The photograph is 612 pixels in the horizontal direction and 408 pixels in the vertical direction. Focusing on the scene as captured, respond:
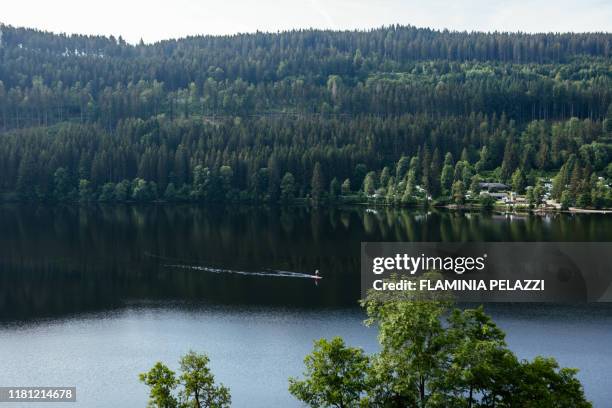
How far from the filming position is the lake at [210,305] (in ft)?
156

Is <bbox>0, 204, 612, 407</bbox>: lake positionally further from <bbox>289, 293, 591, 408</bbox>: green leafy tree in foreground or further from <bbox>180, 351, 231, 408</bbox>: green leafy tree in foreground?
<bbox>289, 293, 591, 408</bbox>: green leafy tree in foreground

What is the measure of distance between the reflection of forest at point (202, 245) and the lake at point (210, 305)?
0.89ft

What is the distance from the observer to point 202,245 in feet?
309

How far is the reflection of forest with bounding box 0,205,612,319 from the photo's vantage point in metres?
67.9

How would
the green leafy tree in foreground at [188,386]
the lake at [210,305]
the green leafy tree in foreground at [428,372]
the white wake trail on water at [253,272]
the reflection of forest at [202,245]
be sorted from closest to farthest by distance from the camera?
the green leafy tree in foreground at [428,372] → the green leafy tree in foreground at [188,386] → the lake at [210,305] → the reflection of forest at [202,245] → the white wake trail on water at [253,272]

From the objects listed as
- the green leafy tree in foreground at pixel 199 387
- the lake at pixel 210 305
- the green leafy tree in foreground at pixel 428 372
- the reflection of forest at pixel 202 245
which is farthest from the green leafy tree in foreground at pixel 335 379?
the reflection of forest at pixel 202 245

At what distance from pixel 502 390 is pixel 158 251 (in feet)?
216

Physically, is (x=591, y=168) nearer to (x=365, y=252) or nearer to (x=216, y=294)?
(x=365, y=252)

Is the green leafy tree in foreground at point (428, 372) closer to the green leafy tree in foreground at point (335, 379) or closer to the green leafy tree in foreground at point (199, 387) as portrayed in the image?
the green leafy tree in foreground at point (335, 379)

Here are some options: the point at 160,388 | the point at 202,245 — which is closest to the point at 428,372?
the point at 160,388

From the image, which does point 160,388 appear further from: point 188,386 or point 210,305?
point 210,305

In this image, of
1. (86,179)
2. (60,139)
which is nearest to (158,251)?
(86,179)

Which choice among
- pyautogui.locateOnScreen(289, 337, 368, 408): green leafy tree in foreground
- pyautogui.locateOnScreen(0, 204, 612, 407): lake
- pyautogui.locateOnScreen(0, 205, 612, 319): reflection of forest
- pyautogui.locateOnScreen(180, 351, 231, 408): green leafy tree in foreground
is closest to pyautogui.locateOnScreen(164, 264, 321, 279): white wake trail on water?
pyautogui.locateOnScreen(0, 204, 612, 407): lake

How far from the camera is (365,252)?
91688 millimetres
